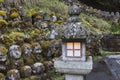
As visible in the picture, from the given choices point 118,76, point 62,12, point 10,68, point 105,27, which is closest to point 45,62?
point 10,68

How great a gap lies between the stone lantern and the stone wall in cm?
644

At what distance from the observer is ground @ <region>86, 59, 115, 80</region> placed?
7064 millimetres

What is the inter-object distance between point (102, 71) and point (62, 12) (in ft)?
10.8

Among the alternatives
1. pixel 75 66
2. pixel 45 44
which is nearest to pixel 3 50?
pixel 45 44

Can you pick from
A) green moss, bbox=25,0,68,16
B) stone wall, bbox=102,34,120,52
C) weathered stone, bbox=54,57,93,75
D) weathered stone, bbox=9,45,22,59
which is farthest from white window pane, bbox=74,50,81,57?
stone wall, bbox=102,34,120,52

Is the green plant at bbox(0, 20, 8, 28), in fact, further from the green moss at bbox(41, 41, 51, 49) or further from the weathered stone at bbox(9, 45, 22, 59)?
the green moss at bbox(41, 41, 51, 49)

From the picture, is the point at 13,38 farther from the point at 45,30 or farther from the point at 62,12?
the point at 62,12

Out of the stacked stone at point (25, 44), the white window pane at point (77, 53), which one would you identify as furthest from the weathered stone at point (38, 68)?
the white window pane at point (77, 53)

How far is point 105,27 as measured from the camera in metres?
12.5

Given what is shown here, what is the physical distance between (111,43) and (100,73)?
411 cm

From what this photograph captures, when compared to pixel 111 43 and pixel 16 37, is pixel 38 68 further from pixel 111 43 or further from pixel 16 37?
pixel 111 43

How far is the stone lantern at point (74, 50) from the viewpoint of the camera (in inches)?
187

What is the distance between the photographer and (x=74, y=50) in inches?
199

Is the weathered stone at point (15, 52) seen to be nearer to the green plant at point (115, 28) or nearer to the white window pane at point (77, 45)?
the white window pane at point (77, 45)
